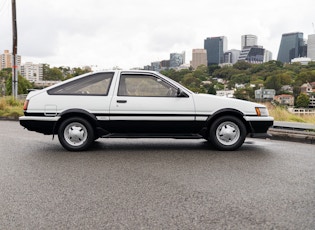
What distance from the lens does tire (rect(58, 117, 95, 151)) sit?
718cm

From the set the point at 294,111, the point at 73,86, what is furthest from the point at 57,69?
the point at 73,86

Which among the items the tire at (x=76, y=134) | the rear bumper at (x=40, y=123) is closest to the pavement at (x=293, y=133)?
the tire at (x=76, y=134)

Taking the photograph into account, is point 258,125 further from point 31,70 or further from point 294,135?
point 31,70

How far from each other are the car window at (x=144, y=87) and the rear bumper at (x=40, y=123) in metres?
1.45

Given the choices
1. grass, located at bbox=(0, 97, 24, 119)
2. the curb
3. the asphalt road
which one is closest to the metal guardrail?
the curb

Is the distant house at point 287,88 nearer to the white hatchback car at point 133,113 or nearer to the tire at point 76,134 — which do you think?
the white hatchback car at point 133,113

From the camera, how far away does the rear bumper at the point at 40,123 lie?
7.18 m

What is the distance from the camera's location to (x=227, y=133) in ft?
24.1

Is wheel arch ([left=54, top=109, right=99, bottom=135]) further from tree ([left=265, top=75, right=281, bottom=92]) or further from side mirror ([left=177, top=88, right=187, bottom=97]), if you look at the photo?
tree ([left=265, top=75, right=281, bottom=92])

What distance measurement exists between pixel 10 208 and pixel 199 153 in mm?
4125

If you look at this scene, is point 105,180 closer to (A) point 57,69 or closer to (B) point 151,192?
(B) point 151,192

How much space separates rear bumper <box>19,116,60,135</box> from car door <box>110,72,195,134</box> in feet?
3.88

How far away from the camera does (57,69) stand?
8400cm

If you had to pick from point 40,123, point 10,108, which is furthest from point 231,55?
point 40,123
